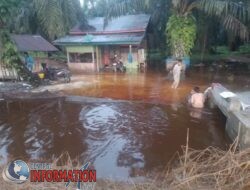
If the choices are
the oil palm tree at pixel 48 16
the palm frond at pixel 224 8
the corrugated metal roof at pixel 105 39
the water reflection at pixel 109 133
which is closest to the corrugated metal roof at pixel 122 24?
the corrugated metal roof at pixel 105 39

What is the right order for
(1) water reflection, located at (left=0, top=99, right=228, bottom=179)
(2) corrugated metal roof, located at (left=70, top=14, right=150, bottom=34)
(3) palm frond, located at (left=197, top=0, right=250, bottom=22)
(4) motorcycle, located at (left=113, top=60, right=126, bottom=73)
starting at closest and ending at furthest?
(1) water reflection, located at (left=0, top=99, right=228, bottom=179), (3) palm frond, located at (left=197, top=0, right=250, bottom=22), (2) corrugated metal roof, located at (left=70, top=14, right=150, bottom=34), (4) motorcycle, located at (left=113, top=60, right=126, bottom=73)

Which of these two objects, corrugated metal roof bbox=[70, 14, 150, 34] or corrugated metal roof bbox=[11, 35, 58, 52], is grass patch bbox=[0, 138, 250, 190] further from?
Answer: corrugated metal roof bbox=[70, 14, 150, 34]

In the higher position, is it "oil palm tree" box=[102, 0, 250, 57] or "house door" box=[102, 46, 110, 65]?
"oil palm tree" box=[102, 0, 250, 57]

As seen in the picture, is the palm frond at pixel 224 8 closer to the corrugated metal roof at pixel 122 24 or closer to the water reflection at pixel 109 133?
the corrugated metal roof at pixel 122 24

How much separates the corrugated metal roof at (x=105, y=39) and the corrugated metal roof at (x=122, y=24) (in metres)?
0.68

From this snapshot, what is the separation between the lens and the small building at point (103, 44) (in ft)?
66.7

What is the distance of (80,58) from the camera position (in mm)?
22031

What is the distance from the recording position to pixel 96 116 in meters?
10.7

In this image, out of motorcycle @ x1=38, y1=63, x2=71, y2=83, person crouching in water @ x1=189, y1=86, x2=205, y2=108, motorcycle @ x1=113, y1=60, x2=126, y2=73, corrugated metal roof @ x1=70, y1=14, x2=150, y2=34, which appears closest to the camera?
person crouching in water @ x1=189, y1=86, x2=205, y2=108

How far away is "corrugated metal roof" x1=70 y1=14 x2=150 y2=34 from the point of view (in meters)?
20.7

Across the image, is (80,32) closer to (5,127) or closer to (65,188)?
(5,127)

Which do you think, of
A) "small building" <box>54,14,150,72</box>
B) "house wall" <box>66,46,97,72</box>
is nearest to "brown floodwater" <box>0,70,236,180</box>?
"small building" <box>54,14,150,72</box>

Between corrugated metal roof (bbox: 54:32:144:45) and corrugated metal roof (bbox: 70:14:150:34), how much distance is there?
0.68 m

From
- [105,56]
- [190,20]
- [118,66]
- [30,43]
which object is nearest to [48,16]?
[30,43]
